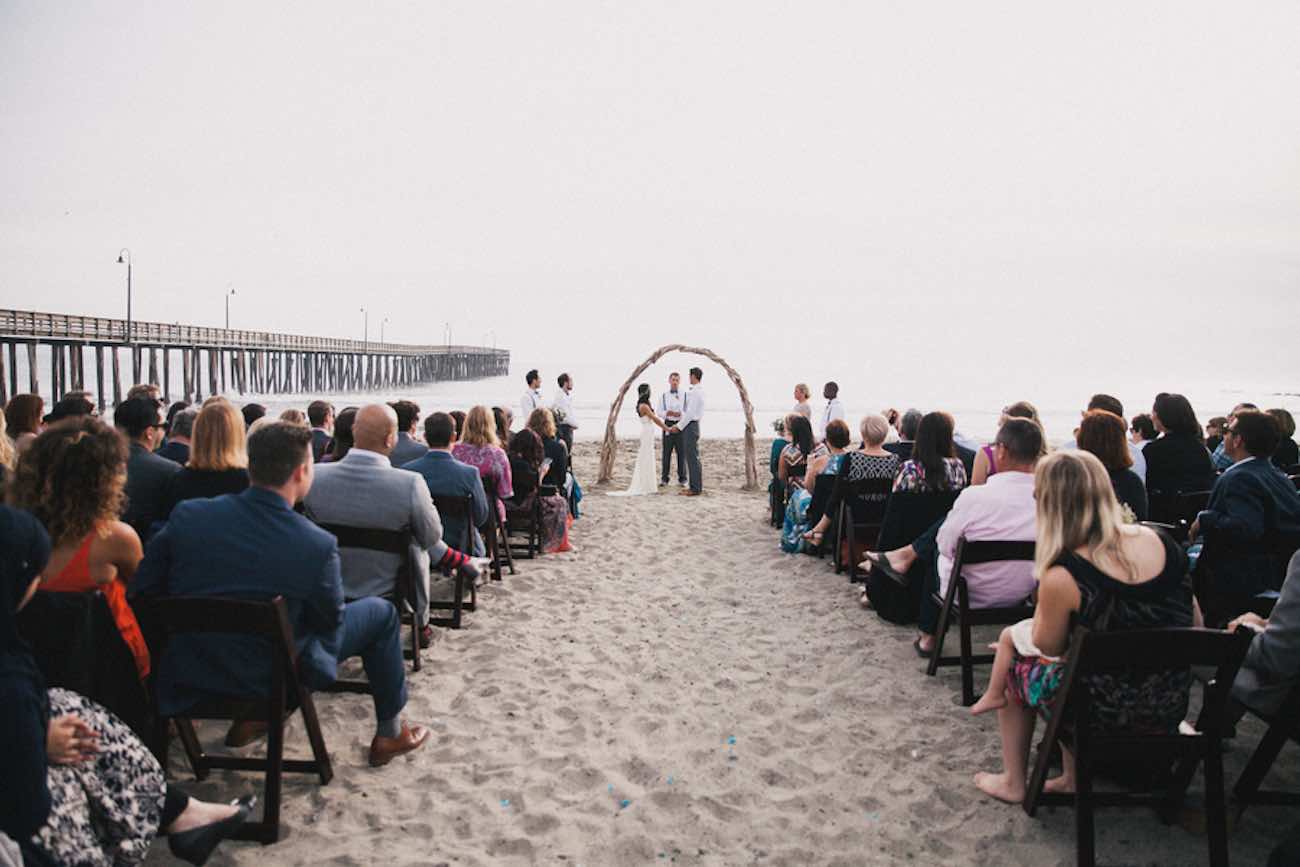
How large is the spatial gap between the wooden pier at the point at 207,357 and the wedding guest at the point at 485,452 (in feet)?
47.6

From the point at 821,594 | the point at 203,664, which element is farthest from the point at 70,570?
the point at 821,594

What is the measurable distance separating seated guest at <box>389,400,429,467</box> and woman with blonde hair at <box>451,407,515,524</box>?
36cm

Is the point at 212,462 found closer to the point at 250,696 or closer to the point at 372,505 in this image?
the point at 372,505

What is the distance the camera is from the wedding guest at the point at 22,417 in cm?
488

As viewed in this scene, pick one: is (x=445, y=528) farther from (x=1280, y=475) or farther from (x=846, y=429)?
(x=1280, y=475)

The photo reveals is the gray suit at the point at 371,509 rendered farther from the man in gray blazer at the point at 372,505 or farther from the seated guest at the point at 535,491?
the seated guest at the point at 535,491

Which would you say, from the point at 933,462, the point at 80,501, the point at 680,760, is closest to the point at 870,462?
the point at 933,462

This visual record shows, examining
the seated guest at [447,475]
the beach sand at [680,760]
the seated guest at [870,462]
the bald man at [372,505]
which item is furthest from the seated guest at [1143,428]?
the bald man at [372,505]

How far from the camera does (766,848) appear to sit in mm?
2824

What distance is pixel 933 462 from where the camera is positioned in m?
5.11

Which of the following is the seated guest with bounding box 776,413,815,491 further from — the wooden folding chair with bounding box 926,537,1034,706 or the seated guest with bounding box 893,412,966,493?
the wooden folding chair with bounding box 926,537,1034,706

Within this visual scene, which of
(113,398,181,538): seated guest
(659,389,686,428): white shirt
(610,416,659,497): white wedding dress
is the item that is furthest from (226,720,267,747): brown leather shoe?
(659,389,686,428): white shirt

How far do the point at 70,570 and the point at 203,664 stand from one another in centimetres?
53

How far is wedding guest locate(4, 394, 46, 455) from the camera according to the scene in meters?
4.88
